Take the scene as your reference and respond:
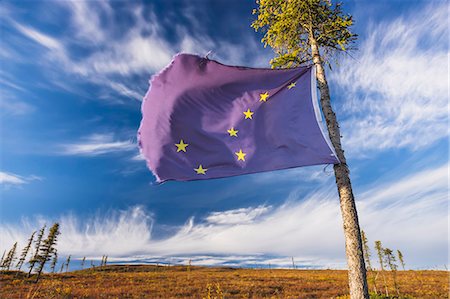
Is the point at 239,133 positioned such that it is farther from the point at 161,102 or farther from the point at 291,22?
the point at 291,22

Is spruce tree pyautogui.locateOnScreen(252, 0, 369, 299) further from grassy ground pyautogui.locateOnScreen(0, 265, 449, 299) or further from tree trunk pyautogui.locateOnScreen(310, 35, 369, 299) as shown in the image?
grassy ground pyautogui.locateOnScreen(0, 265, 449, 299)

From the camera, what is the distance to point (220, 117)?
7750mm

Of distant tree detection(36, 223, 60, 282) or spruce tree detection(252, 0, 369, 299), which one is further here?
distant tree detection(36, 223, 60, 282)

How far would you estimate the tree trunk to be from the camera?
22.4 feet

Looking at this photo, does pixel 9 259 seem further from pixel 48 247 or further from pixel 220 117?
pixel 220 117

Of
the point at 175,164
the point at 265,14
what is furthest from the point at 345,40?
the point at 175,164

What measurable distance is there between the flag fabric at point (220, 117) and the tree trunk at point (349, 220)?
4.95 ft

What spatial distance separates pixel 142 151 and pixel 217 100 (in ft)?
7.91

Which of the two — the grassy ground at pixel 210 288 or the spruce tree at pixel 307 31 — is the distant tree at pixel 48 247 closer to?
the grassy ground at pixel 210 288

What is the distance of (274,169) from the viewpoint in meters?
6.71

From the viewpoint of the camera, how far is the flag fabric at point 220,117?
281 inches

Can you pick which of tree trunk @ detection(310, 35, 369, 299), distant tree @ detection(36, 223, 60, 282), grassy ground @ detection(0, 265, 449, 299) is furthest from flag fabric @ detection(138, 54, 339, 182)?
distant tree @ detection(36, 223, 60, 282)

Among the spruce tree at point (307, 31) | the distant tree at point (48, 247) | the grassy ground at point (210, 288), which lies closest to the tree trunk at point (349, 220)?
the spruce tree at point (307, 31)

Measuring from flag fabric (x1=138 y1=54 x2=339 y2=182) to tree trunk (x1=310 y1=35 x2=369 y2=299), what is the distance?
1508 mm
